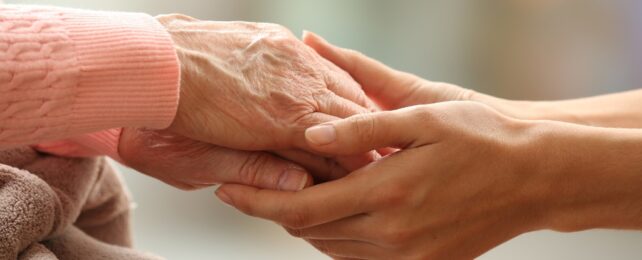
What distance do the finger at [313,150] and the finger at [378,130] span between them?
65 mm

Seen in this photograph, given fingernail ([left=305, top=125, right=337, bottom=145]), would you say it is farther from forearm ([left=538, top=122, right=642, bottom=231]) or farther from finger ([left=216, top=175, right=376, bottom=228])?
forearm ([left=538, top=122, right=642, bottom=231])

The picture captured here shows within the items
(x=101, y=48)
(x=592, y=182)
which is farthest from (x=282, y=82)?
(x=592, y=182)

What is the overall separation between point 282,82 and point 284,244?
0.98 meters

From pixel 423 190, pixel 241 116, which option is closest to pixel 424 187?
pixel 423 190

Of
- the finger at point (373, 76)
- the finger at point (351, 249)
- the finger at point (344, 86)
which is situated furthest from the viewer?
the finger at point (373, 76)

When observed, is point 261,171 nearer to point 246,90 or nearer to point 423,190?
point 246,90

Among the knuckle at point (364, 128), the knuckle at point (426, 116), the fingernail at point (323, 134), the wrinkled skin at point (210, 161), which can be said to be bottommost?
the wrinkled skin at point (210, 161)

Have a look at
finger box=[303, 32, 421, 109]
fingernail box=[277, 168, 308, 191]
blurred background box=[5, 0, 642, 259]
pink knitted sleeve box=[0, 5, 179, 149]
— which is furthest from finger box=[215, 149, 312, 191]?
blurred background box=[5, 0, 642, 259]

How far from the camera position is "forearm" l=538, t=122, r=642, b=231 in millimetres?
752

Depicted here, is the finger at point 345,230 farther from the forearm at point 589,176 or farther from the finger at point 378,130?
the forearm at point 589,176

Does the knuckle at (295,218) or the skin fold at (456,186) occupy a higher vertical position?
the skin fold at (456,186)

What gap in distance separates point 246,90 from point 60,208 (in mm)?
247

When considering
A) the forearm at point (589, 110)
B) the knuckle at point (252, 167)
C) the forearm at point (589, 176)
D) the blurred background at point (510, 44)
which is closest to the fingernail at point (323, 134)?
the knuckle at point (252, 167)

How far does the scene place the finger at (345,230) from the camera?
0.75 m
